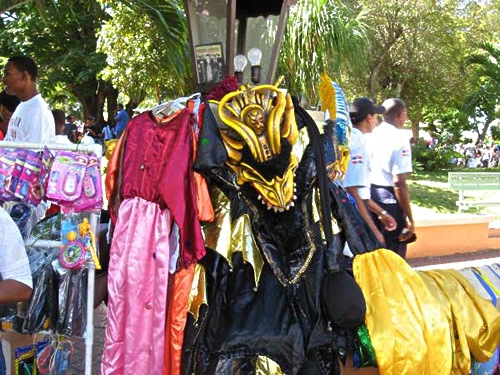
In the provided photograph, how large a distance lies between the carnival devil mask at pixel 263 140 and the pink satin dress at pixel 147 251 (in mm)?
234

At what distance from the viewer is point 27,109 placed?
3.72m

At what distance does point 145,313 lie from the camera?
7.86 feet

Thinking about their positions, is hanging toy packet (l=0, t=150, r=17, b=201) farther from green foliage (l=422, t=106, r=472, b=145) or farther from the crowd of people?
green foliage (l=422, t=106, r=472, b=145)

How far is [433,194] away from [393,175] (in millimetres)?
7282

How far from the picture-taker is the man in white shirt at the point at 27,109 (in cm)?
367

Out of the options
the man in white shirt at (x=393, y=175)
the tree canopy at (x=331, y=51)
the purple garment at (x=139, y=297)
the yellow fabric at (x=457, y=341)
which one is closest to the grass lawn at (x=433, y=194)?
the tree canopy at (x=331, y=51)

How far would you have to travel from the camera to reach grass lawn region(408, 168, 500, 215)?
9.93m

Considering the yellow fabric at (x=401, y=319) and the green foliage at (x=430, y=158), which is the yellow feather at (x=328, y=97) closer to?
the yellow fabric at (x=401, y=319)

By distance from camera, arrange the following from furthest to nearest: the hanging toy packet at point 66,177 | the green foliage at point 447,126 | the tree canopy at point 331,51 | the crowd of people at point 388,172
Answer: the green foliage at point 447,126 → the tree canopy at point 331,51 → the crowd of people at point 388,172 → the hanging toy packet at point 66,177

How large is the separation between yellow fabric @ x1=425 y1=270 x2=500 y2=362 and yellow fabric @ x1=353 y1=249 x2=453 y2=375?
0.52 ft

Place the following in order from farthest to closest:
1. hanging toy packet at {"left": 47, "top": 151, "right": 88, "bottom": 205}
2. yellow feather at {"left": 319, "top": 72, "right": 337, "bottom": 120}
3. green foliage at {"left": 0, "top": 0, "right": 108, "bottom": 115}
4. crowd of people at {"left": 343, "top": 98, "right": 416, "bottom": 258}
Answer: green foliage at {"left": 0, "top": 0, "right": 108, "bottom": 115} < crowd of people at {"left": 343, "top": 98, "right": 416, "bottom": 258} < yellow feather at {"left": 319, "top": 72, "right": 337, "bottom": 120} < hanging toy packet at {"left": 47, "top": 151, "right": 88, "bottom": 205}

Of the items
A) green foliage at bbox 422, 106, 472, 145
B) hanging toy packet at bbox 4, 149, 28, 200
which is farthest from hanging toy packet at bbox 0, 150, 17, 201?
green foliage at bbox 422, 106, 472, 145

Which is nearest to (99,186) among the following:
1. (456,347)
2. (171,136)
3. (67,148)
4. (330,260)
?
(67,148)

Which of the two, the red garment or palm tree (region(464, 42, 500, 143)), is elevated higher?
palm tree (region(464, 42, 500, 143))
